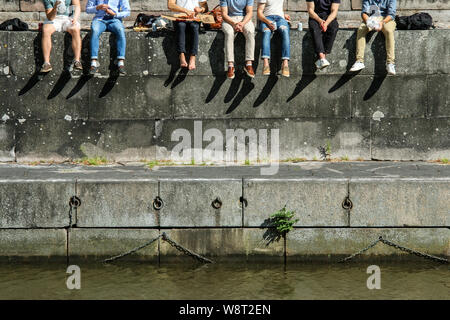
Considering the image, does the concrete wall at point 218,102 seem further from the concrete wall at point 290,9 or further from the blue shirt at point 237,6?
the concrete wall at point 290,9

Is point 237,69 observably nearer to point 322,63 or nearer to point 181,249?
point 322,63

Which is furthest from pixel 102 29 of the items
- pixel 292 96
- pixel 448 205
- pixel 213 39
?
pixel 448 205

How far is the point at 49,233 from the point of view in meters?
8.89

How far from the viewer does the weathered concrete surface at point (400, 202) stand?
884 cm

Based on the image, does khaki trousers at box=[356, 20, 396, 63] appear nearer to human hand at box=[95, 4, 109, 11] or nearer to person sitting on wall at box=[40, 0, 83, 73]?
human hand at box=[95, 4, 109, 11]

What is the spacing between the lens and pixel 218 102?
35.7ft

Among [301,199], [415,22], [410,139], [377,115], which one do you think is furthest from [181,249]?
[415,22]

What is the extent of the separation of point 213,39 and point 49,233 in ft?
12.7

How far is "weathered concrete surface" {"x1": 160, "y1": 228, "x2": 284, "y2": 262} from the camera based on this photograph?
351 inches

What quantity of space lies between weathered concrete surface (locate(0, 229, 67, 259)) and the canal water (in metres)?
0.13

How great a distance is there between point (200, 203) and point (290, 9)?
21.2 ft

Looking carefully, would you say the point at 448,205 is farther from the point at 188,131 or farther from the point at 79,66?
the point at 79,66

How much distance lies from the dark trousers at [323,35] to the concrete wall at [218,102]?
153 mm

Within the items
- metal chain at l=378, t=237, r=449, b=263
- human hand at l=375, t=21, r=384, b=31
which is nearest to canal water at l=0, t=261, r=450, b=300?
metal chain at l=378, t=237, r=449, b=263
